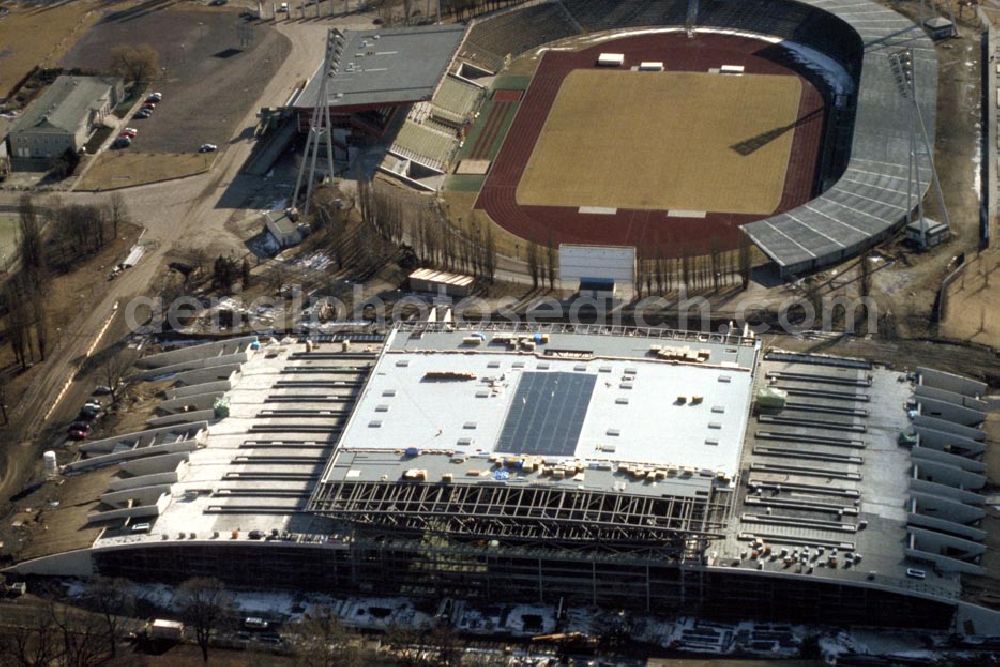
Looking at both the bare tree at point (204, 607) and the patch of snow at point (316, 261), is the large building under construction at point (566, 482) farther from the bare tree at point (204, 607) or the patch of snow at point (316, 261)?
the patch of snow at point (316, 261)

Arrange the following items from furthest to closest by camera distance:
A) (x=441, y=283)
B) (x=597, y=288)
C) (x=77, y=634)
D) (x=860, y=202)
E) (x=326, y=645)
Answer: (x=860, y=202)
(x=441, y=283)
(x=597, y=288)
(x=77, y=634)
(x=326, y=645)

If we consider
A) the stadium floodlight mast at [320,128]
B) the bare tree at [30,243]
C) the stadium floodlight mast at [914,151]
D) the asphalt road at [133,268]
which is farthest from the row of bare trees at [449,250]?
the bare tree at [30,243]

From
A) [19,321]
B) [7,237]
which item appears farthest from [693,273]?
[7,237]

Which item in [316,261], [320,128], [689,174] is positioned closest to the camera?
[316,261]

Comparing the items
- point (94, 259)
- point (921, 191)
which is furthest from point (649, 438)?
point (94, 259)

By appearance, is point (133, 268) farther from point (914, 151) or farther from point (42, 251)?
point (914, 151)

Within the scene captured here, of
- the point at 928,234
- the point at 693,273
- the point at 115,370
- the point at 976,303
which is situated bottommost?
the point at 115,370

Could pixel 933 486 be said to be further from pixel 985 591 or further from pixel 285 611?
pixel 285 611

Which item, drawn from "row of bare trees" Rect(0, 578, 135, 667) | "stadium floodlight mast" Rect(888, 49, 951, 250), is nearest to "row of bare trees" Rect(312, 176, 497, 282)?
"stadium floodlight mast" Rect(888, 49, 951, 250)

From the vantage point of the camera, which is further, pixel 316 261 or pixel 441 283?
pixel 316 261
